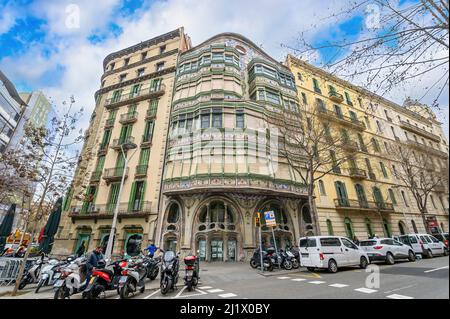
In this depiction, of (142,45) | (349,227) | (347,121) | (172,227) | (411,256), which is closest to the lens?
(411,256)

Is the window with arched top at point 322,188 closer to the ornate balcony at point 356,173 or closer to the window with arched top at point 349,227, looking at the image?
the window with arched top at point 349,227

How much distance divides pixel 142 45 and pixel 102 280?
94.0 feet

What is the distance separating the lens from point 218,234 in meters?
15.2

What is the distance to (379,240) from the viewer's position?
12.1 m

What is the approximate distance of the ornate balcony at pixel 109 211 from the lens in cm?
1662

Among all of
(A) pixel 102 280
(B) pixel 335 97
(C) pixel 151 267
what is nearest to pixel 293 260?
(C) pixel 151 267

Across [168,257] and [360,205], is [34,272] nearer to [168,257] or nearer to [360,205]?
[168,257]

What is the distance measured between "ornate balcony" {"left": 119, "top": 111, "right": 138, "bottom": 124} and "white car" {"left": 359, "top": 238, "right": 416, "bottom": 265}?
22510 millimetres

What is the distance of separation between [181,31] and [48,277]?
1062 inches

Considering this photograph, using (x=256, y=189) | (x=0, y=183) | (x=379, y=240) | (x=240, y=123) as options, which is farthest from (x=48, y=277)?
(x=379, y=240)

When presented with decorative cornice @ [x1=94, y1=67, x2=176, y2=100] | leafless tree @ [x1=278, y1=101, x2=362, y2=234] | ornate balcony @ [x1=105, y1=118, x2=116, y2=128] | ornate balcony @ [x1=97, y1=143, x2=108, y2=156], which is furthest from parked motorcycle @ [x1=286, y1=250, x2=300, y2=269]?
decorative cornice @ [x1=94, y1=67, x2=176, y2=100]

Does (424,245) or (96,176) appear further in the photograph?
(96,176)

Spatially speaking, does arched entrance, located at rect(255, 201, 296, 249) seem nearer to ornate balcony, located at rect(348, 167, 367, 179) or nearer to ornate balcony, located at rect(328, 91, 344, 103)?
ornate balcony, located at rect(348, 167, 367, 179)
